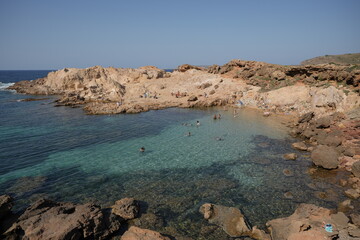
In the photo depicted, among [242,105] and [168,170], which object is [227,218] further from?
[242,105]

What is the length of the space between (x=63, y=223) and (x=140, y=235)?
316 centimetres

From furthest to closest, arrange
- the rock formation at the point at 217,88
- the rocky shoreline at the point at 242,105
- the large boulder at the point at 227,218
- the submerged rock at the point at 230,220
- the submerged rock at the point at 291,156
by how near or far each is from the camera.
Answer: the rock formation at the point at 217,88
the submerged rock at the point at 291,156
the large boulder at the point at 227,218
the submerged rock at the point at 230,220
the rocky shoreline at the point at 242,105

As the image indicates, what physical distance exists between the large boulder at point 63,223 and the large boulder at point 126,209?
20.8 inches

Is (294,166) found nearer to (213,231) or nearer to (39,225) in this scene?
(213,231)

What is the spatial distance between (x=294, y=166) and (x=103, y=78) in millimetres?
46984

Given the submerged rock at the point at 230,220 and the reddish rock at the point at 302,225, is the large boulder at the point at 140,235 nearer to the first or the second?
the submerged rock at the point at 230,220

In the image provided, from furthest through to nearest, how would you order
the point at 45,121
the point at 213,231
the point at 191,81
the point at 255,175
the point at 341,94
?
the point at 191,81
the point at 45,121
the point at 341,94
the point at 255,175
the point at 213,231

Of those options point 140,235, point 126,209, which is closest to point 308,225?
point 140,235

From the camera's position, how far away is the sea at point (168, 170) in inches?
466

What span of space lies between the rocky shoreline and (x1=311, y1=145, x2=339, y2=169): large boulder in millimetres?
62

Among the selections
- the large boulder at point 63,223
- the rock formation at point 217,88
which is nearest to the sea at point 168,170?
the large boulder at point 63,223

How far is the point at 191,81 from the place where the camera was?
165 feet

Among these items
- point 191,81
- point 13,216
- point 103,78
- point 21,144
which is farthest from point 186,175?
point 103,78

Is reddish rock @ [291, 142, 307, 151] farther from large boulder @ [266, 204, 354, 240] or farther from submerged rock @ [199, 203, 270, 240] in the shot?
submerged rock @ [199, 203, 270, 240]
